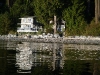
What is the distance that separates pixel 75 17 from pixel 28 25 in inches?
695

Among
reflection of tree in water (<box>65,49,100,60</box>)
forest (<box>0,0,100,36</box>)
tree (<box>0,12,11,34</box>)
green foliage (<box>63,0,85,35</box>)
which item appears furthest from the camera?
tree (<box>0,12,11,34</box>)

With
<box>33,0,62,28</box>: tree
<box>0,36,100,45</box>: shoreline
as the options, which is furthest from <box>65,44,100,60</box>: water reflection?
<box>33,0,62,28</box>: tree

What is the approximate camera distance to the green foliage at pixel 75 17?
84.2 meters

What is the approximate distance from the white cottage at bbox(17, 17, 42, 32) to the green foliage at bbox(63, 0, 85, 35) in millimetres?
11773

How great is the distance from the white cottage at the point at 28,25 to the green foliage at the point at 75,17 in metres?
11.8

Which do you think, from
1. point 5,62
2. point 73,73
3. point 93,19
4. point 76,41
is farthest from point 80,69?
point 93,19

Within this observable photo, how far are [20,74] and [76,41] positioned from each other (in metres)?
47.9

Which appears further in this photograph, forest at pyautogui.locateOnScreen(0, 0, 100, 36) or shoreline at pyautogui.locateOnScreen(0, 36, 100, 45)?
forest at pyautogui.locateOnScreen(0, 0, 100, 36)

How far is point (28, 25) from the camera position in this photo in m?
99.0

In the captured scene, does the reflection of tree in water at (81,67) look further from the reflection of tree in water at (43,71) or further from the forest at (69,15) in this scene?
the forest at (69,15)

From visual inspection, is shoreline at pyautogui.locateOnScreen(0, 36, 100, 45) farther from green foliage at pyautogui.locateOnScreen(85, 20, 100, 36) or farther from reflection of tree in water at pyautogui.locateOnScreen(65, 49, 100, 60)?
reflection of tree in water at pyautogui.locateOnScreen(65, 49, 100, 60)

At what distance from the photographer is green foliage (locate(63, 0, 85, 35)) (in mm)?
84181

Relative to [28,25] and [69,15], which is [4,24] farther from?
[69,15]

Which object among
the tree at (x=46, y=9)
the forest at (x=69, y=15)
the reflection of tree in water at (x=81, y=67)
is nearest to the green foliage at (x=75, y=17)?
the forest at (x=69, y=15)
